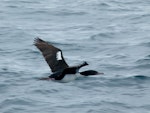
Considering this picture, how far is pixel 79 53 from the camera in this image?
1839 centimetres

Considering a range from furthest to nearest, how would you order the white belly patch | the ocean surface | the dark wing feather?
the dark wing feather < the white belly patch < the ocean surface

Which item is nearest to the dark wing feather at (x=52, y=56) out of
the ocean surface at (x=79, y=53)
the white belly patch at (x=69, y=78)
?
the white belly patch at (x=69, y=78)

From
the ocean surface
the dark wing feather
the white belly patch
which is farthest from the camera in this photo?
the dark wing feather

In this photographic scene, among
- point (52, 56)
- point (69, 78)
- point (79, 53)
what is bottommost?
point (79, 53)

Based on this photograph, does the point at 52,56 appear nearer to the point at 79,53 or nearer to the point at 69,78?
the point at 69,78

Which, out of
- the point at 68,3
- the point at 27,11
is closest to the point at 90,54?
the point at 27,11

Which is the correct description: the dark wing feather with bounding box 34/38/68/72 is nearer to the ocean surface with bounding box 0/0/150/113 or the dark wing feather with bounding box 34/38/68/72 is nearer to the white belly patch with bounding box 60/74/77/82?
the white belly patch with bounding box 60/74/77/82

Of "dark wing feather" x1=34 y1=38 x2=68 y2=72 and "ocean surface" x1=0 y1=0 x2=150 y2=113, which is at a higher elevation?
"dark wing feather" x1=34 y1=38 x2=68 y2=72

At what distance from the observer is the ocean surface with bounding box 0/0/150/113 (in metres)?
13.9

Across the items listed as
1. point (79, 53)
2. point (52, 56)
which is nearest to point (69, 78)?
point (52, 56)

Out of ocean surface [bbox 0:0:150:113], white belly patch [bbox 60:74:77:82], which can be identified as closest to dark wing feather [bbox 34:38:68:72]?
white belly patch [bbox 60:74:77:82]

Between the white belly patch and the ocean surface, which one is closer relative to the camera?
the ocean surface

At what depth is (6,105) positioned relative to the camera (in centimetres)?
1353

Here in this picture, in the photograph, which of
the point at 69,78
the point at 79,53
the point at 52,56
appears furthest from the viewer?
the point at 79,53
